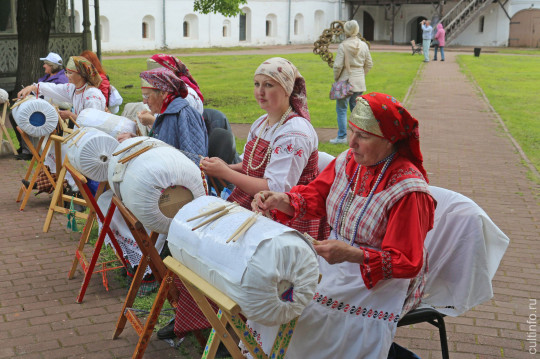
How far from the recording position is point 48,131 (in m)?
7.12

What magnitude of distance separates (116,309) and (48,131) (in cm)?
288

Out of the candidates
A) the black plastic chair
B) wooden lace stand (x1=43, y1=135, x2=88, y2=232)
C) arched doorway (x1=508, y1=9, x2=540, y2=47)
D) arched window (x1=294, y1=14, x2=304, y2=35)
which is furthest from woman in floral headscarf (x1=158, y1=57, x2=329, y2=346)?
arched window (x1=294, y1=14, x2=304, y2=35)

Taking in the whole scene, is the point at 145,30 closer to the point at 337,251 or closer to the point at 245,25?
the point at 245,25

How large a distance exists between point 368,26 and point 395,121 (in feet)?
152

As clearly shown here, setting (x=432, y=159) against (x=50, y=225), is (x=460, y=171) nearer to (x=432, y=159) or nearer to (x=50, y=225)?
(x=432, y=159)

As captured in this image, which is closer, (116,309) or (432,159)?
(116,309)

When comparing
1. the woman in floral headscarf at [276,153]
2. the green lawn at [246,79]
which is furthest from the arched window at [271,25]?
the woman in floral headscarf at [276,153]

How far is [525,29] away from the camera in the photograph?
40.8 metres

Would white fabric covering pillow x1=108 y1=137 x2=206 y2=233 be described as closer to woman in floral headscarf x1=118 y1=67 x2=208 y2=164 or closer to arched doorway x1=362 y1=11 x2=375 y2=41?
Result: woman in floral headscarf x1=118 y1=67 x2=208 y2=164

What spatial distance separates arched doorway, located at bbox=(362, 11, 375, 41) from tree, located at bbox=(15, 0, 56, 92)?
119ft

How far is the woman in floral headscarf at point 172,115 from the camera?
15.5 feet

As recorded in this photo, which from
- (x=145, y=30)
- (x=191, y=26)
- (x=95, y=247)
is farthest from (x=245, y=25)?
(x=95, y=247)

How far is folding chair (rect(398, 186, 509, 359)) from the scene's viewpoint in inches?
130

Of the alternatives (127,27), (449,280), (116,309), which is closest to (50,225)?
(116,309)
